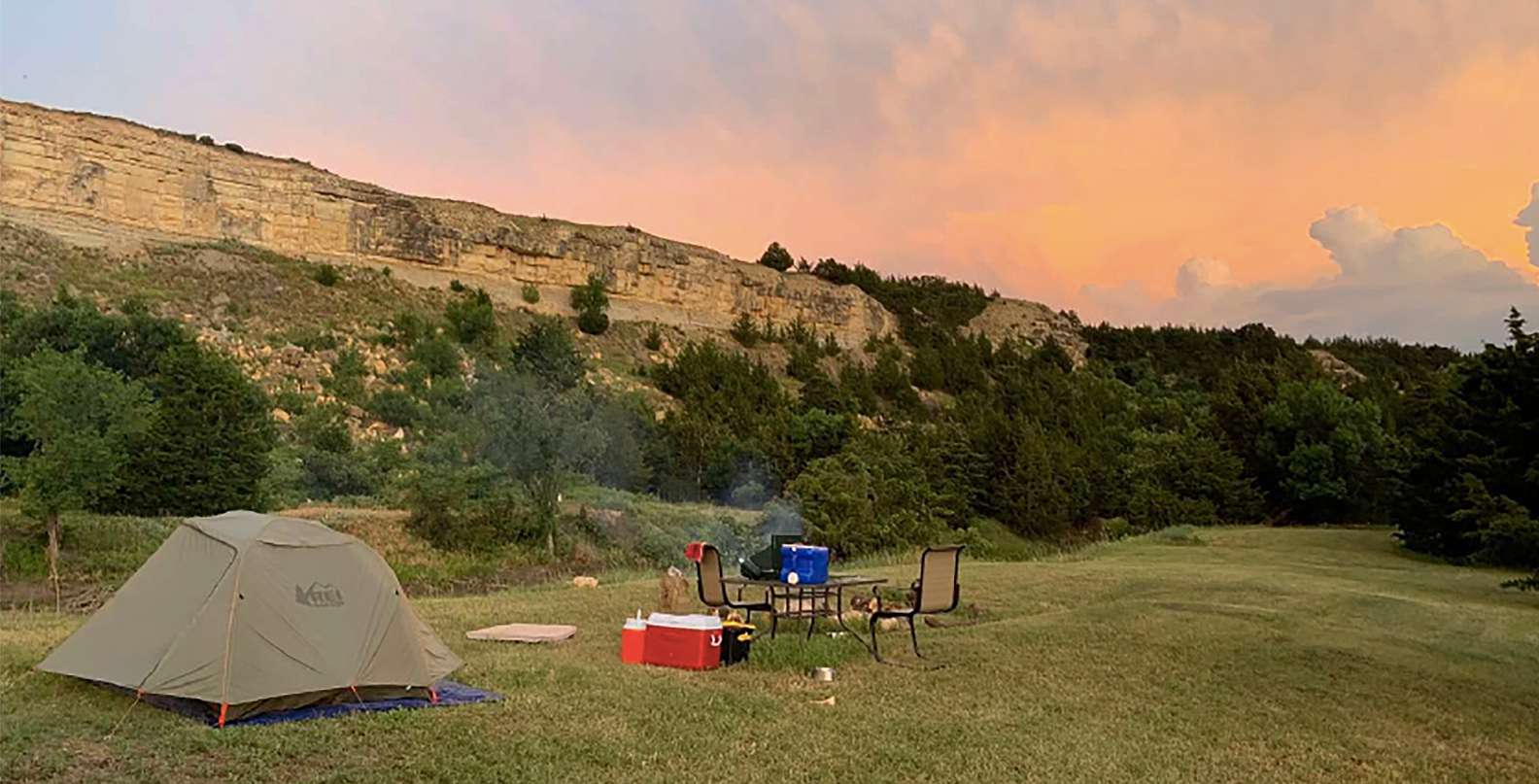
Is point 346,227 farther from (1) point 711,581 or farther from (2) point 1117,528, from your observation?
(1) point 711,581

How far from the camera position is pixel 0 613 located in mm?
10367

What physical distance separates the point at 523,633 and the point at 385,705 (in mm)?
2967

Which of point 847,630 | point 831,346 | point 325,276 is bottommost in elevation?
point 847,630

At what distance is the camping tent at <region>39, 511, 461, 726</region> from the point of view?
580 centimetres

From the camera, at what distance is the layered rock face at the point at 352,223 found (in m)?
34.4

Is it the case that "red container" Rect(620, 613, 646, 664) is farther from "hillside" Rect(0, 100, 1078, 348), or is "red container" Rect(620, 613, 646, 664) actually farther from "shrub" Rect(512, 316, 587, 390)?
"hillside" Rect(0, 100, 1078, 348)

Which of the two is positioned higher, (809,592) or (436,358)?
(436,358)

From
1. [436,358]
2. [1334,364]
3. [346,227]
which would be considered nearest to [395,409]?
[436,358]

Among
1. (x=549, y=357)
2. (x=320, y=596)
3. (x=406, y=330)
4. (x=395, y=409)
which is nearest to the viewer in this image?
(x=320, y=596)

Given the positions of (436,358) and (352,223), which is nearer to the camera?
(436,358)

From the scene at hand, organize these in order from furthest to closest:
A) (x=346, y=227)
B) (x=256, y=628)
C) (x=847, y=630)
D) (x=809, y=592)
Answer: (x=346, y=227) → (x=847, y=630) → (x=809, y=592) → (x=256, y=628)

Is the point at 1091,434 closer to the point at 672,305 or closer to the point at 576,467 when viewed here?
the point at 672,305

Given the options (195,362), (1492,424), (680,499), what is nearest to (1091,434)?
(680,499)

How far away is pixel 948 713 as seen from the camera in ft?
21.8
